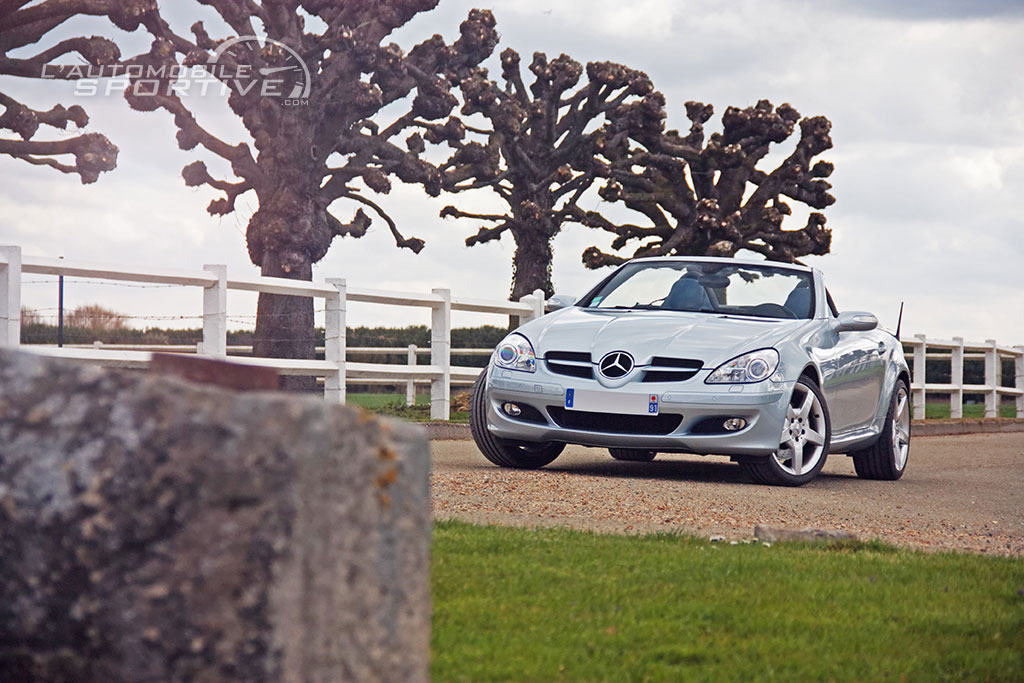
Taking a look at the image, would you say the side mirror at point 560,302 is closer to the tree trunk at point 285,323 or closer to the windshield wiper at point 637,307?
the windshield wiper at point 637,307

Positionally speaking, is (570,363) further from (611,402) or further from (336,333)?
(336,333)

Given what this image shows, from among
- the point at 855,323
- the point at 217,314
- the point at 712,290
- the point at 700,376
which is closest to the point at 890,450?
the point at 855,323

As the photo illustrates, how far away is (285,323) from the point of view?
2388 cm

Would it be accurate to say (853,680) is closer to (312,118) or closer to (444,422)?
(444,422)

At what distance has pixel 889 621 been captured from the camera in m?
4.16

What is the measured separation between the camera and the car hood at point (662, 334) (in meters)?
8.34

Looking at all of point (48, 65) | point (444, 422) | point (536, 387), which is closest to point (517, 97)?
point (48, 65)

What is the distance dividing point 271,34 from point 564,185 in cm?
789

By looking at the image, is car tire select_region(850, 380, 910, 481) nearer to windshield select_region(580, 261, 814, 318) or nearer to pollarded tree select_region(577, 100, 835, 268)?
windshield select_region(580, 261, 814, 318)

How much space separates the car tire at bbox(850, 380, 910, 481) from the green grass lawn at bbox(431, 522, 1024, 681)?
4.52 metres

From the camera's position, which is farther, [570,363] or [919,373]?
[919,373]

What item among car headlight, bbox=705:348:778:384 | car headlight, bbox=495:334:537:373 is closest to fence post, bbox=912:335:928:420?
car headlight, bbox=705:348:778:384

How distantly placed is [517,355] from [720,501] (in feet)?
6.50

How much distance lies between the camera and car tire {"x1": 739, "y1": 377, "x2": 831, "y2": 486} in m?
8.45
